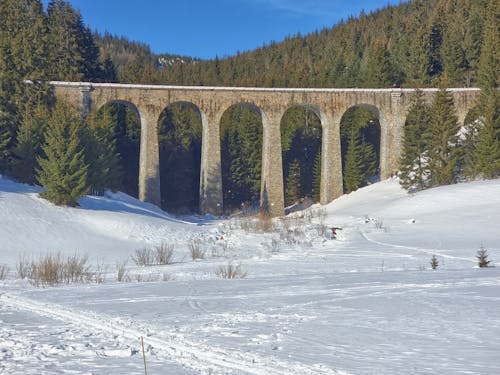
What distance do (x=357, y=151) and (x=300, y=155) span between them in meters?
9.93

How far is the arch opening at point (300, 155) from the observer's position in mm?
57969

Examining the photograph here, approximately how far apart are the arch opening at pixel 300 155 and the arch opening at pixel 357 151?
3576 millimetres

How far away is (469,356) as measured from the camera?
521 cm

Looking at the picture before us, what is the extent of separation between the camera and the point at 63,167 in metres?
25.7

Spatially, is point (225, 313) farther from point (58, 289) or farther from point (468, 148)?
point (468, 148)

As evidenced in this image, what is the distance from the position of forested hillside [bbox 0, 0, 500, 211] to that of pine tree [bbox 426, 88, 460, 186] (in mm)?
76

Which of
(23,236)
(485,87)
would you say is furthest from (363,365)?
(485,87)

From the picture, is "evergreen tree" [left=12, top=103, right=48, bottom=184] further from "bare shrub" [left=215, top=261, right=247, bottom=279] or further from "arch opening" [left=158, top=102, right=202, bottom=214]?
"arch opening" [left=158, top=102, right=202, bottom=214]

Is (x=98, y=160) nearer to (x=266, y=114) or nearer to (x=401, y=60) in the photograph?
(x=266, y=114)

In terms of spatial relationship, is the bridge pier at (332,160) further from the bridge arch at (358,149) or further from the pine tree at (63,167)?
the pine tree at (63,167)

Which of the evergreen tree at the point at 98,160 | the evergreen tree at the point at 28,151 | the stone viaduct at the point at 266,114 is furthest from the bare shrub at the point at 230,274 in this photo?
the stone viaduct at the point at 266,114

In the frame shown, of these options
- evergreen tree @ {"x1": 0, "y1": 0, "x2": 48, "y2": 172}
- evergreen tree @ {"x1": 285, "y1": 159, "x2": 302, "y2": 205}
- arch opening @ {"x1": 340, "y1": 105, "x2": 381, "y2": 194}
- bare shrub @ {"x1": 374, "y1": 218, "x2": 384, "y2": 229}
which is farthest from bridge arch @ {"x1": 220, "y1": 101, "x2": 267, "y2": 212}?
bare shrub @ {"x1": 374, "y1": 218, "x2": 384, "y2": 229}

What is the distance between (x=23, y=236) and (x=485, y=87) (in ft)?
116

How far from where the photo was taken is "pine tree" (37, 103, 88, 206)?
25359 millimetres
